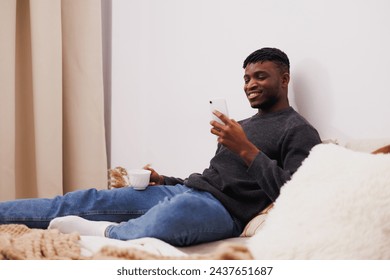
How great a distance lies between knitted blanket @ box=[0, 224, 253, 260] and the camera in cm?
49

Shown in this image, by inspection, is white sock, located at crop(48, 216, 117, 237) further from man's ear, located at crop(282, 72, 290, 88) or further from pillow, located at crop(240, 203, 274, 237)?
man's ear, located at crop(282, 72, 290, 88)

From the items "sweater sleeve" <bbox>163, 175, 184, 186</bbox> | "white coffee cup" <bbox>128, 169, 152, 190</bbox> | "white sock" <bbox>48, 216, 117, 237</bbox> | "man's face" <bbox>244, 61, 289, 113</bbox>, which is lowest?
"white sock" <bbox>48, 216, 117, 237</bbox>

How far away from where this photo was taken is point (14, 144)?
1.61 meters

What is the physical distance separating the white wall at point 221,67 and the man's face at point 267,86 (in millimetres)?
93

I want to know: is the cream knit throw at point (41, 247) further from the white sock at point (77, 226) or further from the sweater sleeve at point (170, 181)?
the sweater sleeve at point (170, 181)

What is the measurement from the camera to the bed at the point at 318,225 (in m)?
0.52

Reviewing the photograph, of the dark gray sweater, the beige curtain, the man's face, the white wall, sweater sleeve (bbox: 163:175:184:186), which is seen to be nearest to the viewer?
the dark gray sweater

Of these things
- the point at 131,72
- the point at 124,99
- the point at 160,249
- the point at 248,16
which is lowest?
the point at 160,249

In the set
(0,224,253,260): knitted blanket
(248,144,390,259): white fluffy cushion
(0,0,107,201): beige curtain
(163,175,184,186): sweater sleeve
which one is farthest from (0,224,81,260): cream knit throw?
(0,0,107,201): beige curtain

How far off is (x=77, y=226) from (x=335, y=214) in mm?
668
